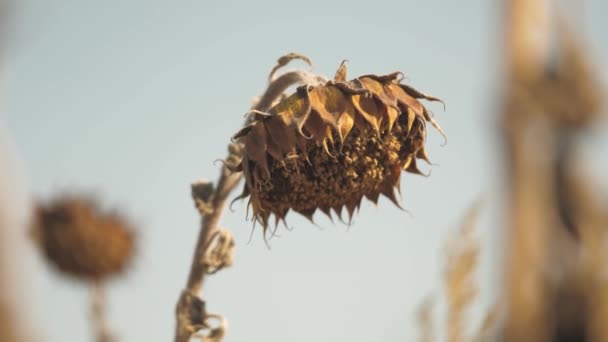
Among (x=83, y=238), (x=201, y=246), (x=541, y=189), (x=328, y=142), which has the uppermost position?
(x=83, y=238)

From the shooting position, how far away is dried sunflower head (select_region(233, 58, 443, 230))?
3123mm

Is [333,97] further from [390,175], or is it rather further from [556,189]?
[556,189]

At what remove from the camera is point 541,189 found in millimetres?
595

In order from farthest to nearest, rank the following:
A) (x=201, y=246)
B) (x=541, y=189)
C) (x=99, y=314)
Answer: (x=99, y=314), (x=201, y=246), (x=541, y=189)

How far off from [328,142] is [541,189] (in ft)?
8.47

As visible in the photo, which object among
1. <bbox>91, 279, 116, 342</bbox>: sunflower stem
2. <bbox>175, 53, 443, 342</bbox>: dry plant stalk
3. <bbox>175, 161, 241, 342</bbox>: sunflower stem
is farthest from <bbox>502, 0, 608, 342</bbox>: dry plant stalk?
<bbox>91, 279, 116, 342</bbox>: sunflower stem

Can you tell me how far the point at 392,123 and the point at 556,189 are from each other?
260 cm

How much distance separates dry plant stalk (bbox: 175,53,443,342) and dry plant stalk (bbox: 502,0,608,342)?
2437 millimetres

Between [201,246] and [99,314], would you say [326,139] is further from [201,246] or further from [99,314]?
[99,314]

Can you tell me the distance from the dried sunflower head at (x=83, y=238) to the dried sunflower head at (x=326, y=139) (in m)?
3.90

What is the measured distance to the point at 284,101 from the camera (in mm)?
3250

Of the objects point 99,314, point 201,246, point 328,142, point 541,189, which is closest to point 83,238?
point 99,314

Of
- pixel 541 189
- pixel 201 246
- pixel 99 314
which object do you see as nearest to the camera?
pixel 541 189

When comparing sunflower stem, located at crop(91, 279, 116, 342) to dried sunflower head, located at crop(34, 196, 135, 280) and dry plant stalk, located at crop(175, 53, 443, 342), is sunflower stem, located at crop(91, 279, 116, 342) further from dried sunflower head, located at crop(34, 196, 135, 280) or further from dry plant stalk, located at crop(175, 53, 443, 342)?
dry plant stalk, located at crop(175, 53, 443, 342)
